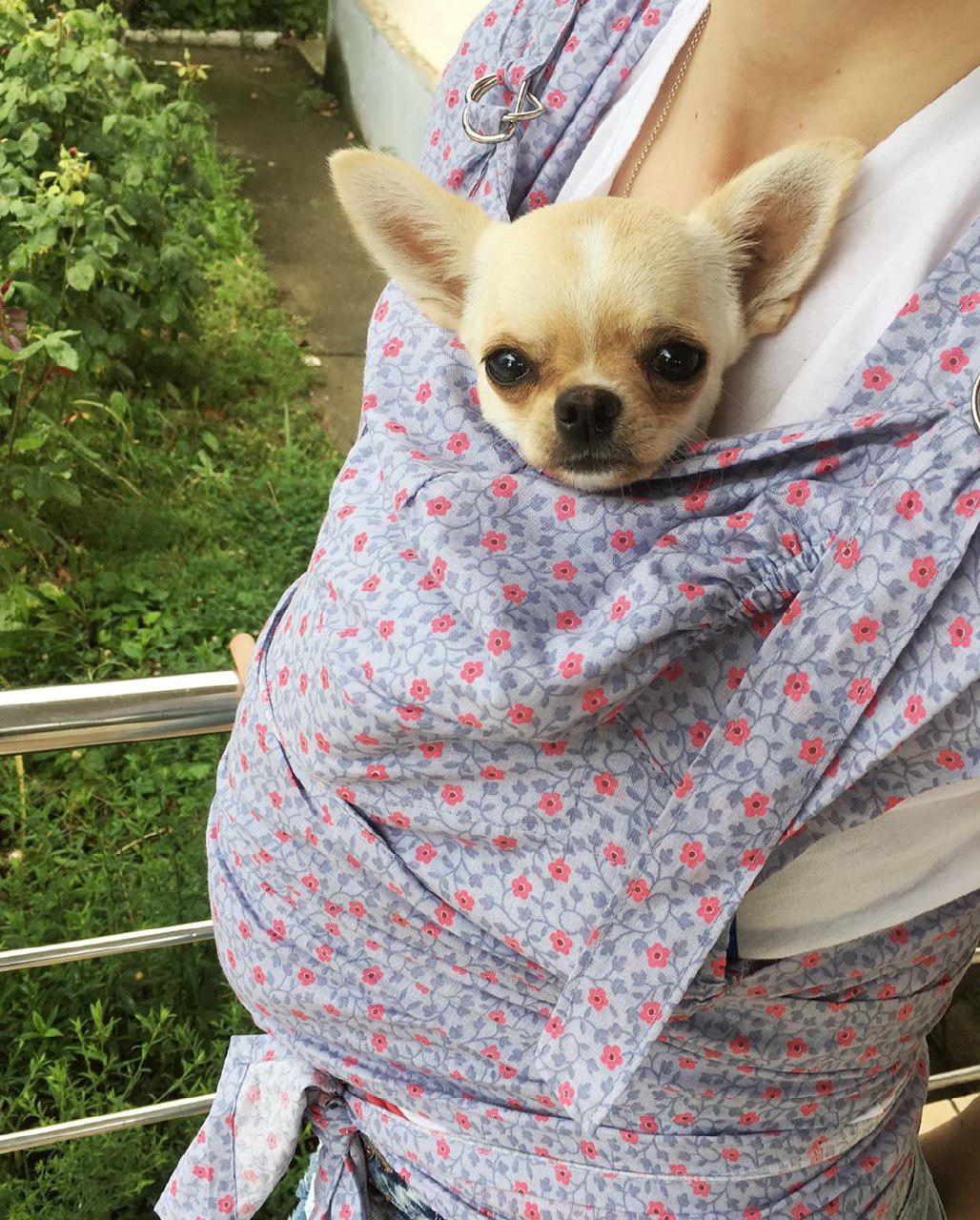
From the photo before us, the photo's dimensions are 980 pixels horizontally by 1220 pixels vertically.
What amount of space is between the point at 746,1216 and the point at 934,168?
794mm

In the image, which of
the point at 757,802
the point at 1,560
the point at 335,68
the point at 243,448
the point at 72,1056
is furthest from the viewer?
the point at 335,68

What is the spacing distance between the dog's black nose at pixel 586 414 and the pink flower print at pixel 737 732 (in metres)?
0.25

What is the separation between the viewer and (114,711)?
4.14 feet

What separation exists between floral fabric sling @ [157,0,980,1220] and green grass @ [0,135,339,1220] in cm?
119

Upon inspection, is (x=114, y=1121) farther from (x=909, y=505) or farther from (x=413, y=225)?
(x=909, y=505)

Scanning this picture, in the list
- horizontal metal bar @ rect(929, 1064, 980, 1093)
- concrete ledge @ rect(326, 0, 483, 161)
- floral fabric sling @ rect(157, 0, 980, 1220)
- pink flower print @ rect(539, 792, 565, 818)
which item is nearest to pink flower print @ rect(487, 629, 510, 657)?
floral fabric sling @ rect(157, 0, 980, 1220)

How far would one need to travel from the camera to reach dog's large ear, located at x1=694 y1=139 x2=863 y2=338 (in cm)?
89

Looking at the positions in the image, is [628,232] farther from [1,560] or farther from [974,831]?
[1,560]

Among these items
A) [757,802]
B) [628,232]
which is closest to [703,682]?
[757,802]

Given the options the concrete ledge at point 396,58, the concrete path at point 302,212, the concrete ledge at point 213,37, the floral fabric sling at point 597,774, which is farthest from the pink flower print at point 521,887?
the concrete ledge at point 213,37

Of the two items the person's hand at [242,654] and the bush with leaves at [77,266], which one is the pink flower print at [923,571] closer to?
the person's hand at [242,654]

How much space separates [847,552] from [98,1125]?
4.34 ft

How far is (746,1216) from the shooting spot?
0.91m

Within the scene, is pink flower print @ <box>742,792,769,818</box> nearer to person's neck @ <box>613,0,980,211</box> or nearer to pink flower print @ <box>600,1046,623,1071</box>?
pink flower print @ <box>600,1046,623,1071</box>
